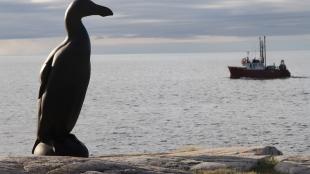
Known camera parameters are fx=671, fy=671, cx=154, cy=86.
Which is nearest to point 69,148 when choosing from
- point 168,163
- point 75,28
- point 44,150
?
point 44,150

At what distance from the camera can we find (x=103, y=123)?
4062 centimetres

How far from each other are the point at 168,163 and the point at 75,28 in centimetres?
282

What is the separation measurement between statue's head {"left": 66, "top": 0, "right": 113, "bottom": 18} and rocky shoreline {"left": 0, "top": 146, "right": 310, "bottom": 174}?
7.97ft

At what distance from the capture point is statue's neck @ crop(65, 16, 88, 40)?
11.1 metres

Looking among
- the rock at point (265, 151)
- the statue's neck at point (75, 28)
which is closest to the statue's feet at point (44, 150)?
the statue's neck at point (75, 28)

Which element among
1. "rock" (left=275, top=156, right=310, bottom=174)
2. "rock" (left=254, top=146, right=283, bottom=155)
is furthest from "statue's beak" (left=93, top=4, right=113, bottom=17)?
"rock" (left=275, top=156, right=310, bottom=174)

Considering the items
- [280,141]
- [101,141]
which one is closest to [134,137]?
[101,141]

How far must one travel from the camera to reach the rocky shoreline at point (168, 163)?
7.06m

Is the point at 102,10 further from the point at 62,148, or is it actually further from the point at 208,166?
the point at 208,166

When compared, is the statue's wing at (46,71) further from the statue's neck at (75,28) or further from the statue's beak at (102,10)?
the statue's beak at (102,10)

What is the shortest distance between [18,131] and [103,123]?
6.33m

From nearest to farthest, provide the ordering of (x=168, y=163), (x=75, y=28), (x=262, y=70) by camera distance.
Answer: (x=168, y=163) < (x=75, y=28) < (x=262, y=70)

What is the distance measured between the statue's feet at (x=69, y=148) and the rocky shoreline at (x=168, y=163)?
0.37 m

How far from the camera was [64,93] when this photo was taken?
10.8 meters
